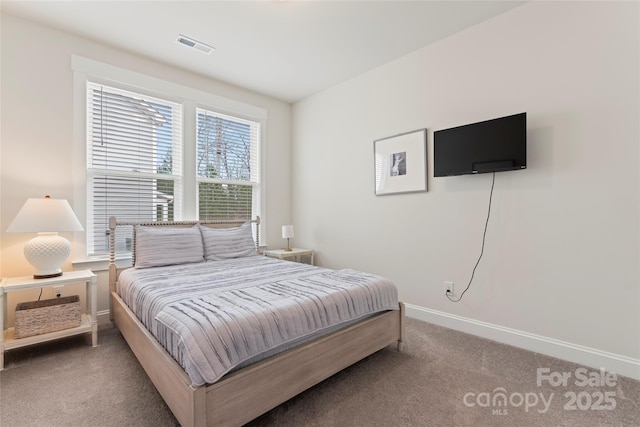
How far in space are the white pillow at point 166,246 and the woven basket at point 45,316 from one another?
57cm

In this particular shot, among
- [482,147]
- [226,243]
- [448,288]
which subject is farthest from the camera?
[226,243]

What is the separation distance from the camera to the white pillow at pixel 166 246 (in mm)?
2736

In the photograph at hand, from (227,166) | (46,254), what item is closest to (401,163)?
(227,166)

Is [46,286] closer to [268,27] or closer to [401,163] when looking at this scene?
[268,27]

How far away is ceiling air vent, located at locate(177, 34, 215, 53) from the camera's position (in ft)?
9.13

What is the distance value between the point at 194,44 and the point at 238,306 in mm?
2648

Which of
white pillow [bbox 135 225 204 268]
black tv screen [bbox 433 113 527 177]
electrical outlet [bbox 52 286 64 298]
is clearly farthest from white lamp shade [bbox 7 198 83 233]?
black tv screen [bbox 433 113 527 177]

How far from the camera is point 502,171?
2383mm

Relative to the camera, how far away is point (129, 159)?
309 cm

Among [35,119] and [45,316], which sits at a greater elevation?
[35,119]

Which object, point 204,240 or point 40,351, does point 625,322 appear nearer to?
point 204,240

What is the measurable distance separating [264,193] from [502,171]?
291 cm

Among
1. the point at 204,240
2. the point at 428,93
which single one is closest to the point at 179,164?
the point at 204,240

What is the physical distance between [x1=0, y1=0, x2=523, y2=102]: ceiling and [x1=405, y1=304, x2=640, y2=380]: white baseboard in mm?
2660
